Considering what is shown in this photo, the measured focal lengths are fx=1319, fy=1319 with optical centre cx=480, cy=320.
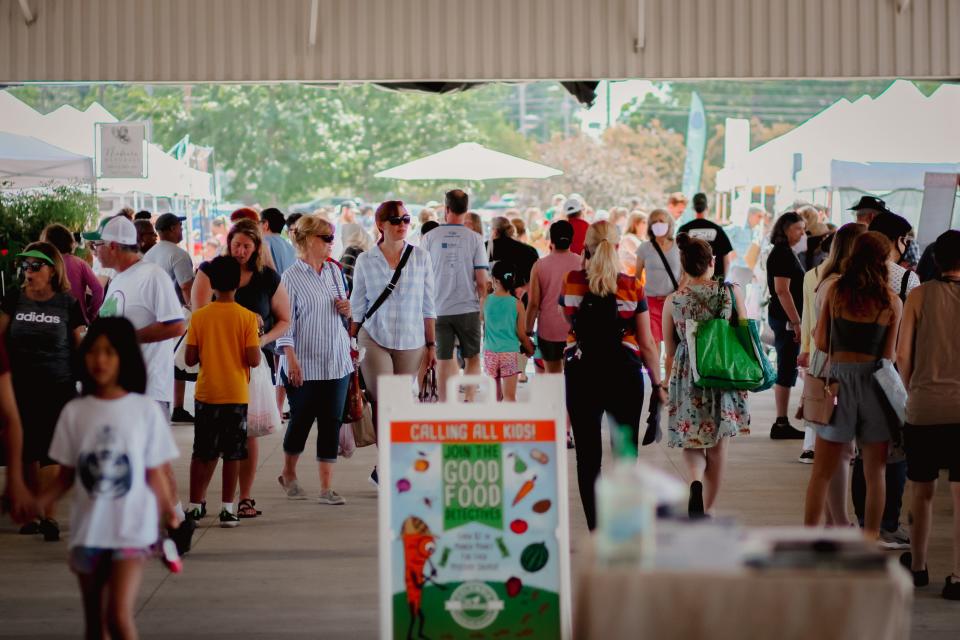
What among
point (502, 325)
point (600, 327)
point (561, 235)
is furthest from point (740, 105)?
point (600, 327)

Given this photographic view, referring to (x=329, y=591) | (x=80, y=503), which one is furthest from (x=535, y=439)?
(x=329, y=591)

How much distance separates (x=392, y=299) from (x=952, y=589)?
389cm

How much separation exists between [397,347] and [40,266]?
7.56 feet

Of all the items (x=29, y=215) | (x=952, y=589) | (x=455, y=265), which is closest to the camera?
(x=952, y=589)

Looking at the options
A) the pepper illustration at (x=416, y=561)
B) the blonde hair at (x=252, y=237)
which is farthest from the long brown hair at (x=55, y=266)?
the pepper illustration at (x=416, y=561)

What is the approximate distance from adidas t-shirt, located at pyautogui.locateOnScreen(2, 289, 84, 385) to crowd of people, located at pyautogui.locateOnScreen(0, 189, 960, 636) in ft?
0.04

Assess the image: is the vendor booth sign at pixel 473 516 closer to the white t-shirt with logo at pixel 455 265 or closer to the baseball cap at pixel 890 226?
the baseball cap at pixel 890 226

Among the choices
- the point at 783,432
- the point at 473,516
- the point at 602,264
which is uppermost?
the point at 602,264

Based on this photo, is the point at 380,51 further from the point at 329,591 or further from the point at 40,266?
the point at 329,591

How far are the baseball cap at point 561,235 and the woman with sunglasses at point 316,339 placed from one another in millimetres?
1600

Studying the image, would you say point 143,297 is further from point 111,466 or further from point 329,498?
point 111,466

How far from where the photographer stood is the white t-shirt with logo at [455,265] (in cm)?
1096

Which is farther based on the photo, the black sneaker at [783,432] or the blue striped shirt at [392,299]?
the black sneaker at [783,432]

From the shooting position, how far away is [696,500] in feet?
24.7
